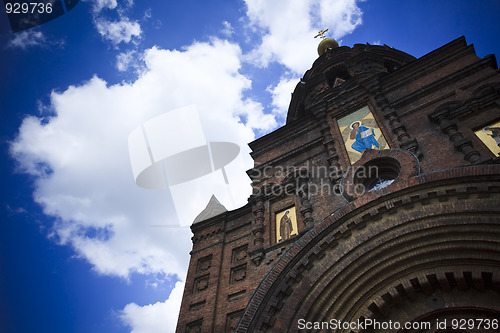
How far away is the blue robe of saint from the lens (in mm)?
10844

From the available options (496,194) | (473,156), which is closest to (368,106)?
(473,156)

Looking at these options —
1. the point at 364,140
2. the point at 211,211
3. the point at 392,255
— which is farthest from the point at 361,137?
the point at 211,211

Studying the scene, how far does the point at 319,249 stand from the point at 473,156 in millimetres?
4632

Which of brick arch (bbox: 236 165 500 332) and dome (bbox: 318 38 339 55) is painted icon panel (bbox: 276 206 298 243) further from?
dome (bbox: 318 38 339 55)

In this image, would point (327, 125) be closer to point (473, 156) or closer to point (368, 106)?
point (368, 106)

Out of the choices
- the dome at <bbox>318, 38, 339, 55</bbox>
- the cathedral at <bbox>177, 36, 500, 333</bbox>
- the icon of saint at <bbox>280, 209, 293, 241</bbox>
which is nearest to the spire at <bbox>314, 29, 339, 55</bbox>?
the dome at <bbox>318, 38, 339, 55</bbox>

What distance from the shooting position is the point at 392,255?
750 centimetres

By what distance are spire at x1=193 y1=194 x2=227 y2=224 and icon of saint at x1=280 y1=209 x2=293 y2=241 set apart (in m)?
3.60

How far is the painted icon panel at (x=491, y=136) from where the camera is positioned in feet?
27.7

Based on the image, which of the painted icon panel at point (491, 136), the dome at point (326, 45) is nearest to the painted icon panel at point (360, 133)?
the painted icon panel at point (491, 136)

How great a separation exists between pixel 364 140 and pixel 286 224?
12.7 feet

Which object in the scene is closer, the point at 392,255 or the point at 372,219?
the point at 392,255

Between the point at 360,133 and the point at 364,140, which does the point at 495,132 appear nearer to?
the point at 364,140

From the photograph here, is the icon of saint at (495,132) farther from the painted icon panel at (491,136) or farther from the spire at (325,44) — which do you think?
the spire at (325,44)
